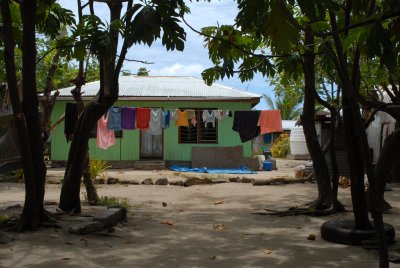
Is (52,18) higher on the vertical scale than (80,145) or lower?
higher

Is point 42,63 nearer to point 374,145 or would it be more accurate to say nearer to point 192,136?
point 192,136

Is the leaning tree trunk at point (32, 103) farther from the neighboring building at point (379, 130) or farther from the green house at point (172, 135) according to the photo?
the neighboring building at point (379, 130)

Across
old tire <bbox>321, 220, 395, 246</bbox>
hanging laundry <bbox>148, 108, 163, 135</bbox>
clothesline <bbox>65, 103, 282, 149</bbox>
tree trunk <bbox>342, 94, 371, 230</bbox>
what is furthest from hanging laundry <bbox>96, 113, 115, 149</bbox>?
tree trunk <bbox>342, 94, 371, 230</bbox>

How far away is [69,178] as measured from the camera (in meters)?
7.73

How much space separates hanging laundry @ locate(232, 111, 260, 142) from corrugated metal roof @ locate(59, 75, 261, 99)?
2897 mm

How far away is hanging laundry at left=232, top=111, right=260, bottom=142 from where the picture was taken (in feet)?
47.5

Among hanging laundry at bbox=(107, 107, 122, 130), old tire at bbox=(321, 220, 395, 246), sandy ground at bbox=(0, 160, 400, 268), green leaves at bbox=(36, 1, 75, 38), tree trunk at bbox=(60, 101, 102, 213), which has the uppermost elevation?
green leaves at bbox=(36, 1, 75, 38)

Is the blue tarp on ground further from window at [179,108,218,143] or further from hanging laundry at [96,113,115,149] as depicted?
hanging laundry at [96,113,115,149]

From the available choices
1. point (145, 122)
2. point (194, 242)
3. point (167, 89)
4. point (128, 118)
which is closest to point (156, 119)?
point (145, 122)

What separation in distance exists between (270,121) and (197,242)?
861cm

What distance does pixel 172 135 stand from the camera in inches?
711

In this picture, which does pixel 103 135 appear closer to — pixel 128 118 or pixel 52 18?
pixel 128 118

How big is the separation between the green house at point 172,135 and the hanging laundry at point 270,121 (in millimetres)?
2948

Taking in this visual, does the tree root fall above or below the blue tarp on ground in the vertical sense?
below
